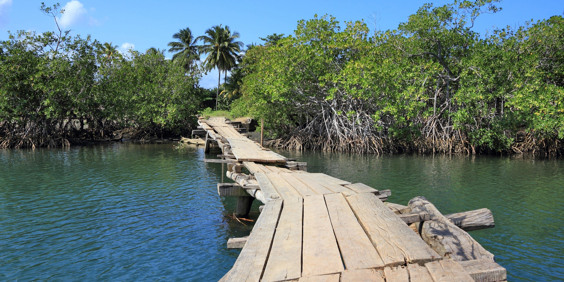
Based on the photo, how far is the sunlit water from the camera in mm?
6223

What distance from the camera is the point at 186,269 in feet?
19.9

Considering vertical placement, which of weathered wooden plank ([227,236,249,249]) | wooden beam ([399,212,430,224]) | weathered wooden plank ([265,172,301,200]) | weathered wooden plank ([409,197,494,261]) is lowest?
weathered wooden plank ([227,236,249,249])

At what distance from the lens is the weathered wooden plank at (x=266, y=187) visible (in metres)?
6.05

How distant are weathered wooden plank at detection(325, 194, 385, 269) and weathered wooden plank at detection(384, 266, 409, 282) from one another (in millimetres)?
92

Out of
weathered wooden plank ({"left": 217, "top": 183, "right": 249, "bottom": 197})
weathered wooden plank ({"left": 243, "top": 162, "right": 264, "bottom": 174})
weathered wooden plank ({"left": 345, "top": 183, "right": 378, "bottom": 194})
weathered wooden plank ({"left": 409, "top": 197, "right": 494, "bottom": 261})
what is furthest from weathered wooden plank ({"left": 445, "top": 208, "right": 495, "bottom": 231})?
weathered wooden plank ({"left": 243, "top": 162, "right": 264, "bottom": 174})

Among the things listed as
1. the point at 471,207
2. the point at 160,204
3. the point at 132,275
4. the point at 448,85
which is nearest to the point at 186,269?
the point at 132,275

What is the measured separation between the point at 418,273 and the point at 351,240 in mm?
858

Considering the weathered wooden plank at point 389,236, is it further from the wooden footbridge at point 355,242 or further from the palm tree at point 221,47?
the palm tree at point 221,47

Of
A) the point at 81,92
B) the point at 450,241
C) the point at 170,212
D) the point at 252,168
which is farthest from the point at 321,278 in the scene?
the point at 81,92

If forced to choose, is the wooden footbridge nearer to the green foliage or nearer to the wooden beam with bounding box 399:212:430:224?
the wooden beam with bounding box 399:212:430:224

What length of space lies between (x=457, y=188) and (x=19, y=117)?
24.6 meters

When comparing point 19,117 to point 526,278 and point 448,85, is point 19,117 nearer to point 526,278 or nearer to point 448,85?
point 448,85

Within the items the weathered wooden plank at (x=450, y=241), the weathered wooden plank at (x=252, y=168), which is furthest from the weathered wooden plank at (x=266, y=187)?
the weathered wooden plank at (x=450, y=241)

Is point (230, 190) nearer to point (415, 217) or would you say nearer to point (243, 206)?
point (243, 206)
